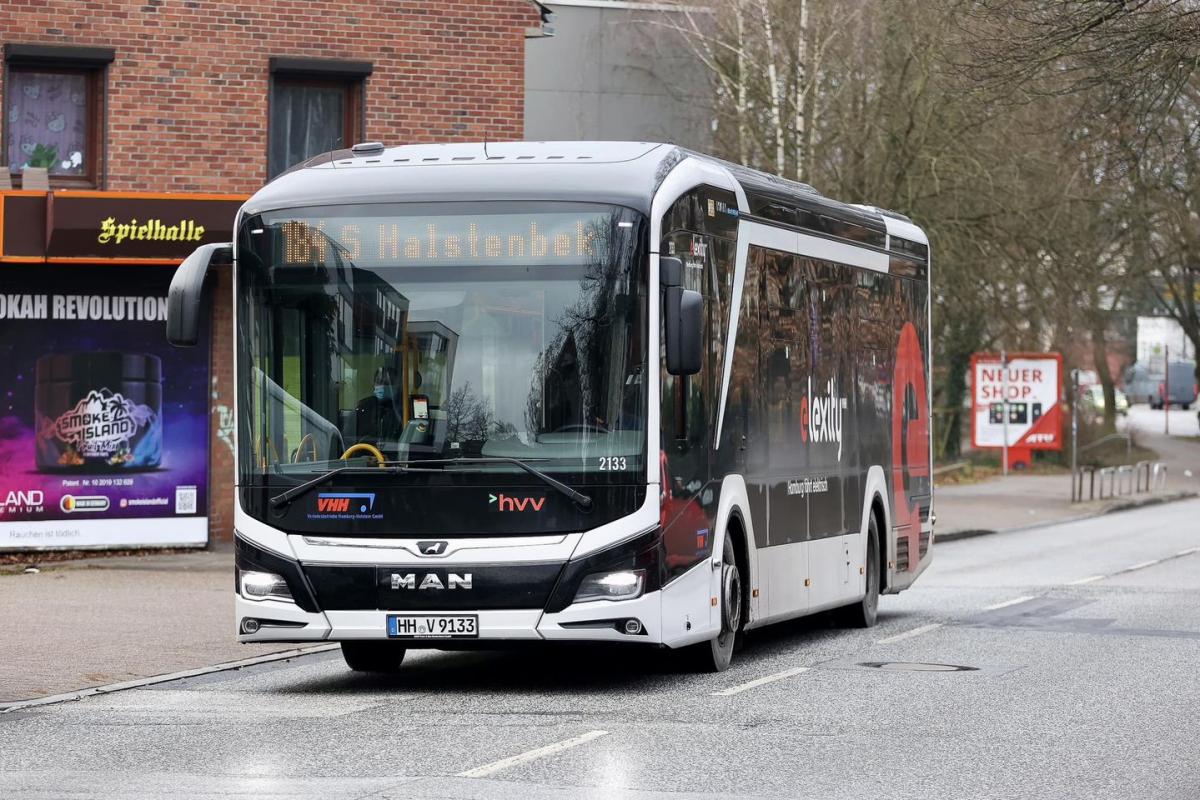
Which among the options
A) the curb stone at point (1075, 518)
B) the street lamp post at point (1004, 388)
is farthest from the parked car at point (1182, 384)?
the street lamp post at point (1004, 388)

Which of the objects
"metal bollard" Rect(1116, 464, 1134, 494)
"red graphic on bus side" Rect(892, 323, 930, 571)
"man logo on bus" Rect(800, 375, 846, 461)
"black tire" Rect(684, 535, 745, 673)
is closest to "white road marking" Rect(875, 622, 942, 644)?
"red graphic on bus side" Rect(892, 323, 930, 571)

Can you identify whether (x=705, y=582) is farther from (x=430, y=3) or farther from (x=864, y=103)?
(x=864, y=103)

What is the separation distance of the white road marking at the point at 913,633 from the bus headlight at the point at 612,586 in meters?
4.27

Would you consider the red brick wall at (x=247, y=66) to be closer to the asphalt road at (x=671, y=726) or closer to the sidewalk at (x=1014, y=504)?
the asphalt road at (x=671, y=726)

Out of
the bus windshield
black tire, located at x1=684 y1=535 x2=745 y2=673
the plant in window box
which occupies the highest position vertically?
the plant in window box

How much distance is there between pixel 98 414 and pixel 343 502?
1161cm

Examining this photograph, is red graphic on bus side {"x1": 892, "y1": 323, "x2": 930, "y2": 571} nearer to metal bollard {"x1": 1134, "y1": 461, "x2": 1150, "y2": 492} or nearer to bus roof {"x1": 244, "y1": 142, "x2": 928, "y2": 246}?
Result: bus roof {"x1": 244, "y1": 142, "x2": 928, "y2": 246}

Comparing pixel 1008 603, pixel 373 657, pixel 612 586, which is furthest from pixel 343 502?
pixel 1008 603

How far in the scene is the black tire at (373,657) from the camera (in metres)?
12.9

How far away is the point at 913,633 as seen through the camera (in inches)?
622

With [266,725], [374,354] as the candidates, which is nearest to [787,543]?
[374,354]

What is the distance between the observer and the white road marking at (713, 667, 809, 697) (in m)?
11.7

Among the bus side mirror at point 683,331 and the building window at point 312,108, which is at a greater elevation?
the building window at point 312,108

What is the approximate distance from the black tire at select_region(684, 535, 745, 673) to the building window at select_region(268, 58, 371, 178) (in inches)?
468
